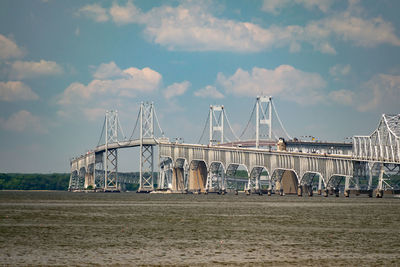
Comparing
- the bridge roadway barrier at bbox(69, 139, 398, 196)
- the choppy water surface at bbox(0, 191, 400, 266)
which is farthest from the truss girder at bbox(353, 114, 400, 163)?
the choppy water surface at bbox(0, 191, 400, 266)

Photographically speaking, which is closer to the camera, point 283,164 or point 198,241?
point 198,241

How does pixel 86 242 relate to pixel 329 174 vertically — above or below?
below

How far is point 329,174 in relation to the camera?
506 feet

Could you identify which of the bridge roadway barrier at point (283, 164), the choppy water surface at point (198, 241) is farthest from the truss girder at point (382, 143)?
the choppy water surface at point (198, 241)

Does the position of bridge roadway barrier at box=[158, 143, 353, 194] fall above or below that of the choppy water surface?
above

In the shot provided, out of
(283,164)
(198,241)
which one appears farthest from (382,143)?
(198,241)

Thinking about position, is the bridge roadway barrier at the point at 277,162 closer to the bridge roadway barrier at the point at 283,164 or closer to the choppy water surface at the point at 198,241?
the bridge roadway barrier at the point at 283,164

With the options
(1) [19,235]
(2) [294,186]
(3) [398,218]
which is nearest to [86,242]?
(1) [19,235]

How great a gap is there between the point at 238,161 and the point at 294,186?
19.7 metres

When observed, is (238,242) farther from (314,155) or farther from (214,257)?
(314,155)

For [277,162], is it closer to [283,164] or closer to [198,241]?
[283,164]

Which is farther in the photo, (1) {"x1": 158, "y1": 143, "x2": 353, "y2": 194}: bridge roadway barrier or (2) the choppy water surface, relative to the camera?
(1) {"x1": 158, "y1": 143, "x2": 353, "y2": 194}: bridge roadway barrier

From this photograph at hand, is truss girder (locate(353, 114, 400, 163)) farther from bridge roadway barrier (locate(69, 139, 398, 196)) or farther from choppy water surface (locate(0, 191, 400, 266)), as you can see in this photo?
choppy water surface (locate(0, 191, 400, 266))

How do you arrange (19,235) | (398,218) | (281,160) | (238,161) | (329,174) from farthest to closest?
(238,161) → (281,160) → (329,174) → (398,218) → (19,235)
